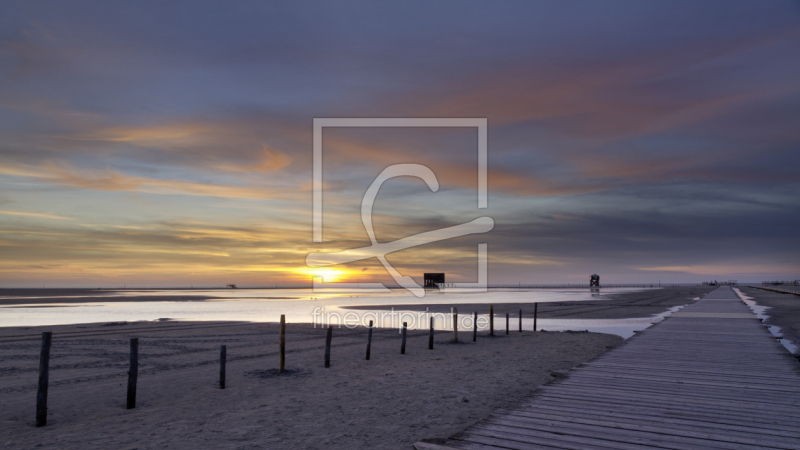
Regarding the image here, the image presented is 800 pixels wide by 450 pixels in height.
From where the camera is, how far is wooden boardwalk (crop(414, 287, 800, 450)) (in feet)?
23.3

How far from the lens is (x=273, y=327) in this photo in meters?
33.6

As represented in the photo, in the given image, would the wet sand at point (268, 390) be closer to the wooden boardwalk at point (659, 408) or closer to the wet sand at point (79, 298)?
the wooden boardwalk at point (659, 408)

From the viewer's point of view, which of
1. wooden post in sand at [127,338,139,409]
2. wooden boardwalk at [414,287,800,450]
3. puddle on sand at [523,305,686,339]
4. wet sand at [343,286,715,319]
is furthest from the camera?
wet sand at [343,286,715,319]

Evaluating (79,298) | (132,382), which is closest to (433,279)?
(79,298)

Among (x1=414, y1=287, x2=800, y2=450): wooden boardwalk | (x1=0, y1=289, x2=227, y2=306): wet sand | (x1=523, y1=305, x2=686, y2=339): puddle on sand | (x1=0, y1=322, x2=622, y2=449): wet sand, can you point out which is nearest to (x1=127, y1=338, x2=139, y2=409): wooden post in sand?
(x1=0, y1=322, x2=622, y2=449): wet sand

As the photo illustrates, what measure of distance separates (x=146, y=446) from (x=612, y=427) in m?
8.11

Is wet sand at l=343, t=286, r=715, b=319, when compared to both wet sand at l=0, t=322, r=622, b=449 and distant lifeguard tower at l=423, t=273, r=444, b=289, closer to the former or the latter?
wet sand at l=0, t=322, r=622, b=449

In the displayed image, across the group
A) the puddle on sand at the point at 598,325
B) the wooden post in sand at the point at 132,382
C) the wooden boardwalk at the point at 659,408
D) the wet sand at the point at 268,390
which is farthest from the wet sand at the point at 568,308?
the wooden post in sand at the point at 132,382

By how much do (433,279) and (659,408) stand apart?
15817 cm

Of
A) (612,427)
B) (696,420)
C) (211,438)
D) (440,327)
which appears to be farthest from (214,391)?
(440,327)

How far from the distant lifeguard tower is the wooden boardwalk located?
150 metres

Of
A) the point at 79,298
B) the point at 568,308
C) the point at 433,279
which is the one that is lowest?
the point at 79,298

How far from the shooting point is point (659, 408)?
8.88m

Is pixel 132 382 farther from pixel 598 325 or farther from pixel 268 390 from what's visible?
pixel 598 325
